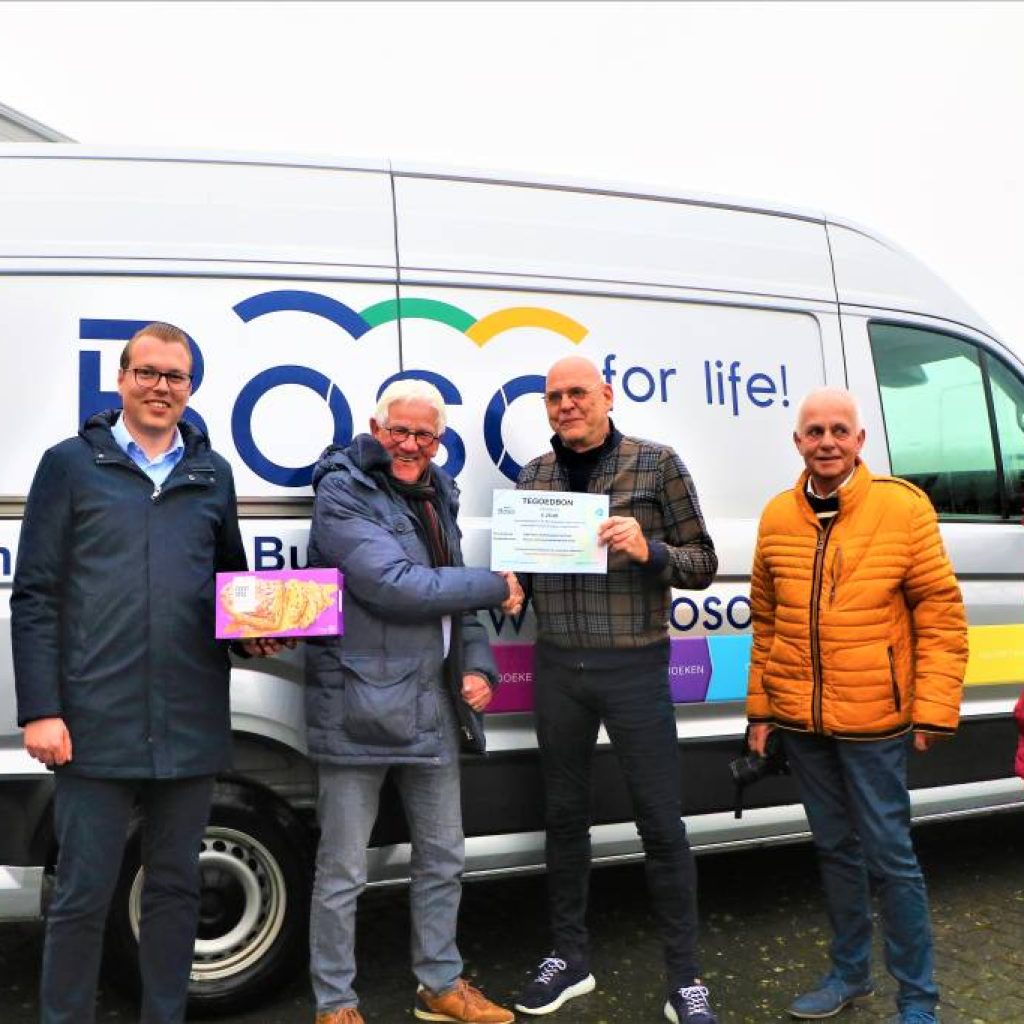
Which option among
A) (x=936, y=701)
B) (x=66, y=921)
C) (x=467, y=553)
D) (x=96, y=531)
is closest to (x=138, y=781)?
(x=66, y=921)

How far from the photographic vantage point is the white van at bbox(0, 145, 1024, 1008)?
281cm

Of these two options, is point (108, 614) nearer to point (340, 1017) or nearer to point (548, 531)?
point (548, 531)

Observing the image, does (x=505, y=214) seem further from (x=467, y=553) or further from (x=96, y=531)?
(x=96, y=531)

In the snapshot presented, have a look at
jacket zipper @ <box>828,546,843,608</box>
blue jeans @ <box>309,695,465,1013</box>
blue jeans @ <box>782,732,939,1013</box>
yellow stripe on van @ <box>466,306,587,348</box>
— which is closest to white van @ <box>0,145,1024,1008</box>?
yellow stripe on van @ <box>466,306,587,348</box>

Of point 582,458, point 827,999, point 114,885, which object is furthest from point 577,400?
point 827,999

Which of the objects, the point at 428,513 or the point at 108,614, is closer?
the point at 108,614

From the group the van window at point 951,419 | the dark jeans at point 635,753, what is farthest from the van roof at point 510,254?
the dark jeans at point 635,753

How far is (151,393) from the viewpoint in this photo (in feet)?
7.43

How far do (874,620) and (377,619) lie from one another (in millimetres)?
1276

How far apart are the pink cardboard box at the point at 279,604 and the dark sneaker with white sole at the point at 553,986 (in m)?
1.26

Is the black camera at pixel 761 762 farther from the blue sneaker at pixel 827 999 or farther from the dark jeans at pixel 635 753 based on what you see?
the blue sneaker at pixel 827 999

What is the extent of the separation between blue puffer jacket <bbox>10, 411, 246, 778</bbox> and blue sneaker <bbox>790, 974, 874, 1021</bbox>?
1796 millimetres

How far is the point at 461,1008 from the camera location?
2.76 meters

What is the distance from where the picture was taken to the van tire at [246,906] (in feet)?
9.25
